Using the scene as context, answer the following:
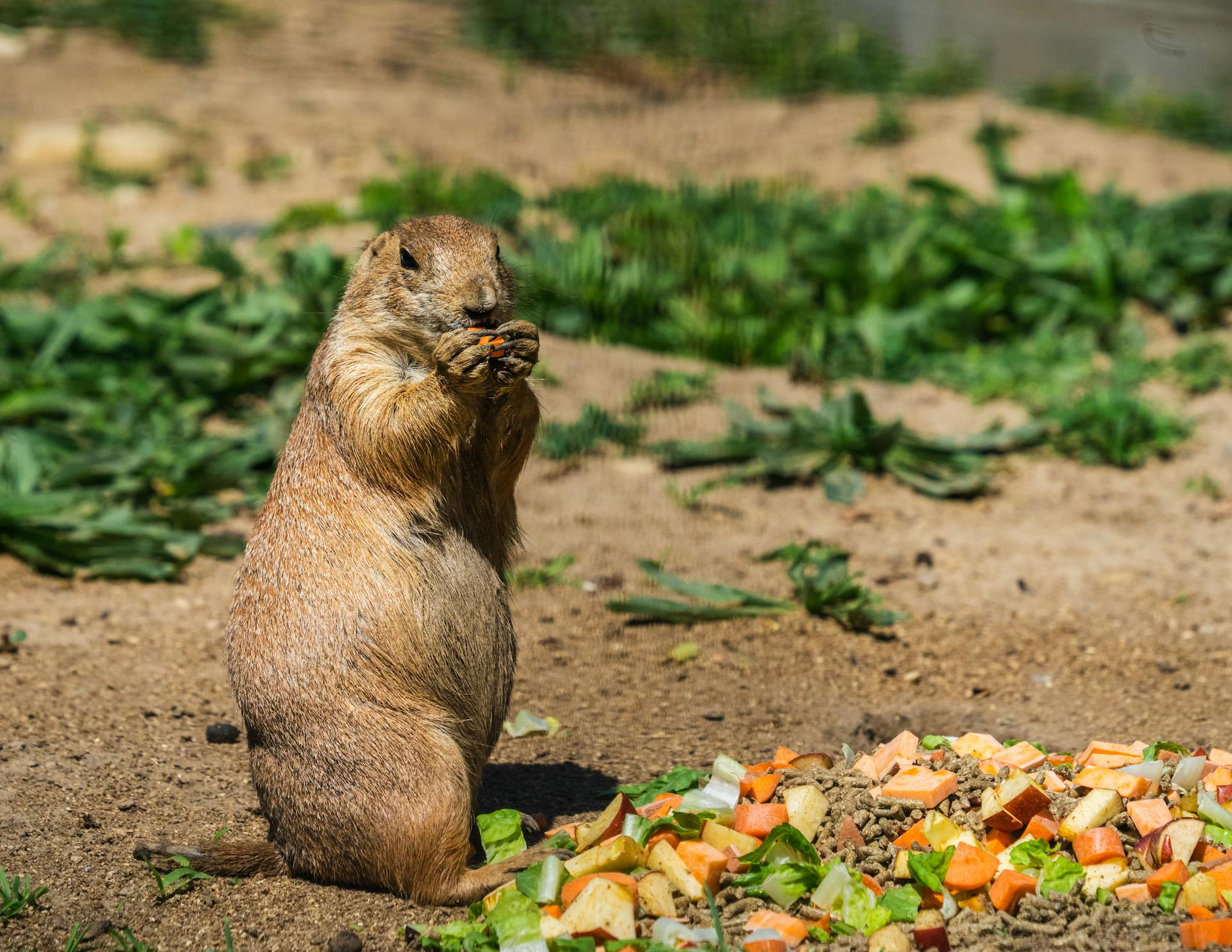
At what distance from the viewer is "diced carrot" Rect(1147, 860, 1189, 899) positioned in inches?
128

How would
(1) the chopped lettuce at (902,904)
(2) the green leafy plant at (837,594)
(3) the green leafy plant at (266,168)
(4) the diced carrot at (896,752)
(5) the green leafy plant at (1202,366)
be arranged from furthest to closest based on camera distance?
(3) the green leafy plant at (266,168) → (5) the green leafy plant at (1202,366) → (2) the green leafy plant at (837,594) → (4) the diced carrot at (896,752) → (1) the chopped lettuce at (902,904)

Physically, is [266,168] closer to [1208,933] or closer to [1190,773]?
[1190,773]

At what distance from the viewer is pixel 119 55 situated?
523 inches

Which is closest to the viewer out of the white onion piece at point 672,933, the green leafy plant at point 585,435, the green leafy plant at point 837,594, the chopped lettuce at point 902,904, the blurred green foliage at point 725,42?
the white onion piece at point 672,933

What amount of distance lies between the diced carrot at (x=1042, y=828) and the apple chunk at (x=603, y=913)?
3.52 ft

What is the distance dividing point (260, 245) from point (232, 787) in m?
5.34

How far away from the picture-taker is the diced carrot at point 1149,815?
346cm

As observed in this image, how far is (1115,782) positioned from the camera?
3621 mm

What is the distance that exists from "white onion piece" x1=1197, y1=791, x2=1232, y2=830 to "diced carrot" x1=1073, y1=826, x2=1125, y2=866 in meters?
0.25

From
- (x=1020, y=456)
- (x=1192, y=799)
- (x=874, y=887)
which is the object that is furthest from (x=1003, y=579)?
(x=874, y=887)

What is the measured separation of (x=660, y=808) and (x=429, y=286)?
5.08 ft

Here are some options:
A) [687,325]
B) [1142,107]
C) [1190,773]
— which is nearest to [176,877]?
[1190,773]

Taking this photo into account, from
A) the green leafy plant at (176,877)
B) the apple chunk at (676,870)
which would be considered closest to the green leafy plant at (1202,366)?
the apple chunk at (676,870)

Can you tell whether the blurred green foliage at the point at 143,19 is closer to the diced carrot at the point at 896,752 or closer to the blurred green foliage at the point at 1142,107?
the blurred green foliage at the point at 1142,107
